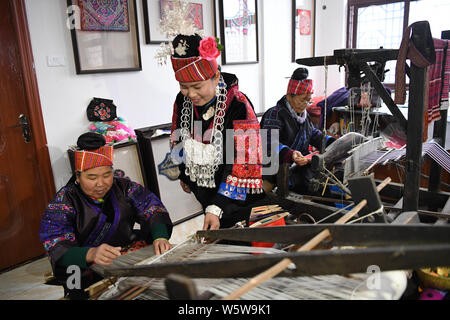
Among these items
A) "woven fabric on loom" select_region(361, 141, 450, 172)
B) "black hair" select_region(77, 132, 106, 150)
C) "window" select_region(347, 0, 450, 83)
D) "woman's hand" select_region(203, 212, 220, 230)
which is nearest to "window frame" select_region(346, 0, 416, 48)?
"window" select_region(347, 0, 450, 83)

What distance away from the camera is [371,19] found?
17.2ft

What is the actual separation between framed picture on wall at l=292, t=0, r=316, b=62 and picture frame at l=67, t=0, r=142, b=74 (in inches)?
103

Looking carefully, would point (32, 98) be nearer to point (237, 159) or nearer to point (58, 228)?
point (58, 228)

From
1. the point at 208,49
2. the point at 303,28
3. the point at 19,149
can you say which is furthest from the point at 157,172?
the point at 303,28

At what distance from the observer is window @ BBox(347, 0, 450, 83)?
183 inches

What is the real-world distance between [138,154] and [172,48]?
1.58m

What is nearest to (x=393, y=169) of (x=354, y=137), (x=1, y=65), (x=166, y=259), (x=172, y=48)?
(x=354, y=137)

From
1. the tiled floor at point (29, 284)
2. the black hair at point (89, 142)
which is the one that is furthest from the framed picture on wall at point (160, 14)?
the tiled floor at point (29, 284)

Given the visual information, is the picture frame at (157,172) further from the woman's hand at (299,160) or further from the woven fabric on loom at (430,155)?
the woven fabric on loom at (430,155)

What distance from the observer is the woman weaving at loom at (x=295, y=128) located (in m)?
2.38

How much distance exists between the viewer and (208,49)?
160 cm

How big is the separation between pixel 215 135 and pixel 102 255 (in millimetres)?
792

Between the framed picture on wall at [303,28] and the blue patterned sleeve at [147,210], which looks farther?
the framed picture on wall at [303,28]

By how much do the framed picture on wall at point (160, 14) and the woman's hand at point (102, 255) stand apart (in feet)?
7.59
